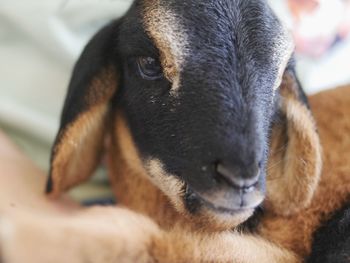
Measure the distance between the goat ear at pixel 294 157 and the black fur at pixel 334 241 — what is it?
0.08m

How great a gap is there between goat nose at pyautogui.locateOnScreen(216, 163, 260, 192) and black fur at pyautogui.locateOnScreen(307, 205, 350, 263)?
0.95 ft

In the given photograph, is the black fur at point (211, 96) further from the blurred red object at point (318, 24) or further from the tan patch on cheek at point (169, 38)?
the blurred red object at point (318, 24)

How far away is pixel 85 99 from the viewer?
1.46 meters

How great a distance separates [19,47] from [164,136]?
36.5 inches

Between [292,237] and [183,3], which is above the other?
[183,3]

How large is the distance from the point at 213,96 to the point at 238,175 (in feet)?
0.58

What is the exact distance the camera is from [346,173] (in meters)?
1.43

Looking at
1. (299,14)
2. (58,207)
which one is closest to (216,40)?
(58,207)

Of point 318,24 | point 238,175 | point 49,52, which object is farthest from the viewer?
point 318,24

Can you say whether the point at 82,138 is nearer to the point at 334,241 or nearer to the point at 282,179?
the point at 282,179

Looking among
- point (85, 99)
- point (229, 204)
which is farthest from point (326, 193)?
point (85, 99)

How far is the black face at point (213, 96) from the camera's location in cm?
113

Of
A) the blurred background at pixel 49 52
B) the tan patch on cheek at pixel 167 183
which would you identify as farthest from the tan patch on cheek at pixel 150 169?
the blurred background at pixel 49 52

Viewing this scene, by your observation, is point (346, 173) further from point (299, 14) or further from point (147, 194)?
point (299, 14)
